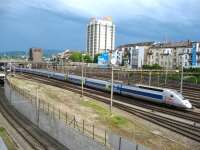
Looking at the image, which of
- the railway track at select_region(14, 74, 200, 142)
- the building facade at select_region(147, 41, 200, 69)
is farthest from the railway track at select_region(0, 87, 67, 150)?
the building facade at select_region(147, 41, 200, 69)

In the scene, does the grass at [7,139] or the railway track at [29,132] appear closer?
the grass at [7,139]

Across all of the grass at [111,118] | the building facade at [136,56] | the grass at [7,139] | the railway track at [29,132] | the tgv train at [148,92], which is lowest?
the railway track at [29,132]

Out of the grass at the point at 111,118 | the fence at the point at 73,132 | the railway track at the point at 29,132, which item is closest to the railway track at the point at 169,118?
the grass at the point at 111,118

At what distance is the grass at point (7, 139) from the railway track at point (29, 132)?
1.62 metres

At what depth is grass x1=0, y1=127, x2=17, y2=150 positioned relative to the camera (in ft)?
105

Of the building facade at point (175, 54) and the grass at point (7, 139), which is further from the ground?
the building facade at point (175, 54)

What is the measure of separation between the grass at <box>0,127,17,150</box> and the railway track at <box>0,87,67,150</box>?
162 centimetres

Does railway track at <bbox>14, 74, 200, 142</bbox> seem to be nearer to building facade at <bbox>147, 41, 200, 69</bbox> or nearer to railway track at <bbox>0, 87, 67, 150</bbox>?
railway track at <bbox>0, 87, 67, 150</bbox>

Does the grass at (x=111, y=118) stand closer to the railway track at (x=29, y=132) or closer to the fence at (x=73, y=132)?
the fence at (x=73, y=132)

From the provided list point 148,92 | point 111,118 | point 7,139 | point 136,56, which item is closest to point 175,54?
point 136,56

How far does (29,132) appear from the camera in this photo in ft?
128

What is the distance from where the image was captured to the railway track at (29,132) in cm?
3275

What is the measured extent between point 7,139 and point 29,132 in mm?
4345

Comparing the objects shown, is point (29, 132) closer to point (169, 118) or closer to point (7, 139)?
point (7, 139)
